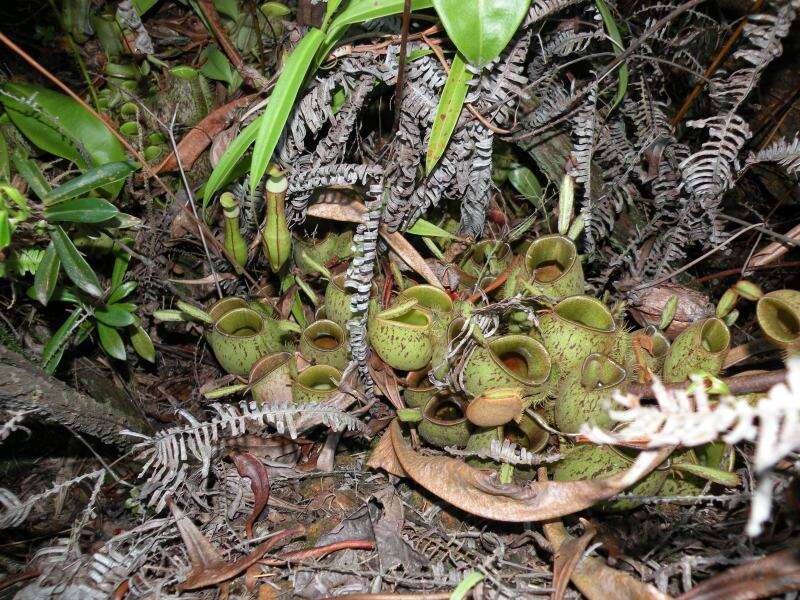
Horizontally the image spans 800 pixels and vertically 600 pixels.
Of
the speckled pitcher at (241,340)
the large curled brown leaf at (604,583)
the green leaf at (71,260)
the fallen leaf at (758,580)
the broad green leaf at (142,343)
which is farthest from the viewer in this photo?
the broad green leaf at (142,343)

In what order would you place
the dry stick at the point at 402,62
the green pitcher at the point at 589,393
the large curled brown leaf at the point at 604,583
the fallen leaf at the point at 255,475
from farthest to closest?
the fallen leaf at the point at 255,475, the green pitcher at the point at 589,393, the dry stick at the point at 402,62, the large curled brown leaf at the point at 604,583

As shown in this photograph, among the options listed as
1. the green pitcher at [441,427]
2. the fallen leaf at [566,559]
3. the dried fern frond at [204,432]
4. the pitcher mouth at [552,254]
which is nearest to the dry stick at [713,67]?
the pitcher mouth at [552,254]

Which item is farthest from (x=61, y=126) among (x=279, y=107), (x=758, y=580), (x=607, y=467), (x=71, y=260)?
(x=758, y=580)

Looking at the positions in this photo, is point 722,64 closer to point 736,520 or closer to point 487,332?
point 487,332

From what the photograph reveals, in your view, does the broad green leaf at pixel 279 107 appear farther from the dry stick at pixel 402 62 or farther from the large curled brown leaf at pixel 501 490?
the large curled brown leaf at pixel 501 490

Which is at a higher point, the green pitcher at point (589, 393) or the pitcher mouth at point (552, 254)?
the pitcher mouth at point (552, 254)

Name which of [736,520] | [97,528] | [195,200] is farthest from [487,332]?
[97,528]

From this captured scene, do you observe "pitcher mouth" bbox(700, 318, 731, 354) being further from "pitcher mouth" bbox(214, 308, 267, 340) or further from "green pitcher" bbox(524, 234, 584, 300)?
"pitcher mouth" bbox(214, 308, 267, 340)
